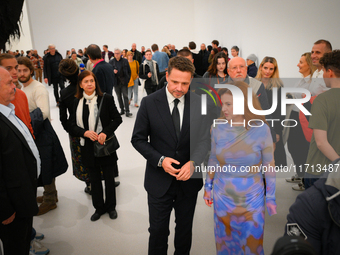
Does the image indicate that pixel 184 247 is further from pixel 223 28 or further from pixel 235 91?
pixel 223 28

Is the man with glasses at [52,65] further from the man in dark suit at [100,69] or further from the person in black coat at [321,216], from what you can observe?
the person in black coat at [321,216]

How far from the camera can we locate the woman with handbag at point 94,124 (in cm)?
262

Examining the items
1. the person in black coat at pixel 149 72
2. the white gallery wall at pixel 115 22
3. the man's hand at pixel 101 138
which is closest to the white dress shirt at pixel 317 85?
the man's hand at pixel 101 138

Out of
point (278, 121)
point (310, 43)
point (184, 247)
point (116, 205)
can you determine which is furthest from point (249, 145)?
point (310, 43)

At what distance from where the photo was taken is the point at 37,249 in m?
2.34

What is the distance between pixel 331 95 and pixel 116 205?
8.03 ft

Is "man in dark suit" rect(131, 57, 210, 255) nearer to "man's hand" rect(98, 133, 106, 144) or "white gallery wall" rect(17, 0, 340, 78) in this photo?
"man's hand" rect(98, 133, 106, 144)

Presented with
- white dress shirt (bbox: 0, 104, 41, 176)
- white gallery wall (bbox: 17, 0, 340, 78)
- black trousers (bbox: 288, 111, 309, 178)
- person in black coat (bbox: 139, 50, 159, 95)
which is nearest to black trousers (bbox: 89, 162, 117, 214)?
white dress shirt (bbox: 0, 104, 41, 176)

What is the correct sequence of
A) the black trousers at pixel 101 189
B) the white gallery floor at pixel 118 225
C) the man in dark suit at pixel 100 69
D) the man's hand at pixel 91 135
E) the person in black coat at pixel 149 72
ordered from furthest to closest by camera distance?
the person in black coat at pixel 149 72, the man in dark suit at pixel 100 69, the black trousers at pixel 101 189, the man's hand at pixel 91 135, the white gallery floor at pixel 118 225

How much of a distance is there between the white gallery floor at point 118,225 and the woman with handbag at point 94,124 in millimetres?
330

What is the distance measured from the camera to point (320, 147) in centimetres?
188

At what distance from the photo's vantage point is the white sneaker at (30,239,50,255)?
2.31 m

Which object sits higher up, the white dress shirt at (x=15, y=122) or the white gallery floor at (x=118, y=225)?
the white dress shirt at (x=15, y=122)

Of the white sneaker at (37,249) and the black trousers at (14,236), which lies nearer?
the black trousers at (14,236)
